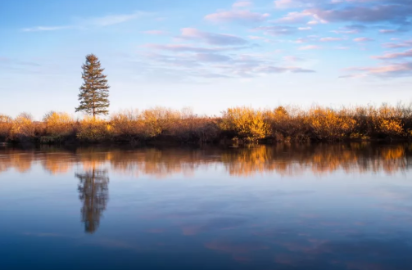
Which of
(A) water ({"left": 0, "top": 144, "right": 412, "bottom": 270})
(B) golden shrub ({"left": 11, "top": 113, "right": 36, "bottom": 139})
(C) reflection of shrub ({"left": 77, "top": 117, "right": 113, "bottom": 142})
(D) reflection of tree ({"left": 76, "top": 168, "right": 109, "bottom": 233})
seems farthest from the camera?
(B) golden shrub ({"left": 11, "top": 113, "right": 36, "bottom": 139})

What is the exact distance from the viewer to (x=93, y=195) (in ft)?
39.4

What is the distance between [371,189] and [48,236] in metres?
9.19

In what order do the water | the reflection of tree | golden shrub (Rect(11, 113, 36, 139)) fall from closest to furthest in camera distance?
the water < the reflection of tree < golden shrub (Rect(11, 113, 36, 139))

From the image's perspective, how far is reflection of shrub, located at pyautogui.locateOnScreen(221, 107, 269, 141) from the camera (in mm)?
38094

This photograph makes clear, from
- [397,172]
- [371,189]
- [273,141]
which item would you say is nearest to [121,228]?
[371,189]

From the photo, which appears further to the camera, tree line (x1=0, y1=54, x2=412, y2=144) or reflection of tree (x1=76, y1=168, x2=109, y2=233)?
tree line (x1=0, y1=54, x2=412, y2=144)

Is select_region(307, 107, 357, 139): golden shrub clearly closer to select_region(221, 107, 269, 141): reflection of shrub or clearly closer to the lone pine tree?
select_region(221, 107, 269, 141): reflection of shrub

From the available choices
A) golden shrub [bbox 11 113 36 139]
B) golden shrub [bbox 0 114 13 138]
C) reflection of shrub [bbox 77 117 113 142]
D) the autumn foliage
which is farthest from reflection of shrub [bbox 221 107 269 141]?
golden shrub [bbox 0 114 13 138]

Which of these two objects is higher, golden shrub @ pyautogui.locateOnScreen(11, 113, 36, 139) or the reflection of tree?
golden shrub @ pyautogui.locateOnScreen(11, 113, 36, 139)

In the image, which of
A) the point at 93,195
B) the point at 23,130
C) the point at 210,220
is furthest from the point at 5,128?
the point at 210,220

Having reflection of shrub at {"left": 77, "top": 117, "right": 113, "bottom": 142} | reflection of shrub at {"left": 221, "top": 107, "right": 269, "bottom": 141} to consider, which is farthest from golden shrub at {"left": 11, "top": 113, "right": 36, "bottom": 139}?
reflection of shrub at {"left": 221, "top": 107, "right": 269, "bottom": 141}

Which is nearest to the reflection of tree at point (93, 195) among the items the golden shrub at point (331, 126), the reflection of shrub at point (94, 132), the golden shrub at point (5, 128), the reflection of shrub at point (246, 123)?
the reflection of shrub at point (246, 123)

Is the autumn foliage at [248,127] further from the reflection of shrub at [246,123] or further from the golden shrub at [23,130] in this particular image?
the golden shrub at [23,130]

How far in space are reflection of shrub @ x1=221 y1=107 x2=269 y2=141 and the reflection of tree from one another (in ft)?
74.0
